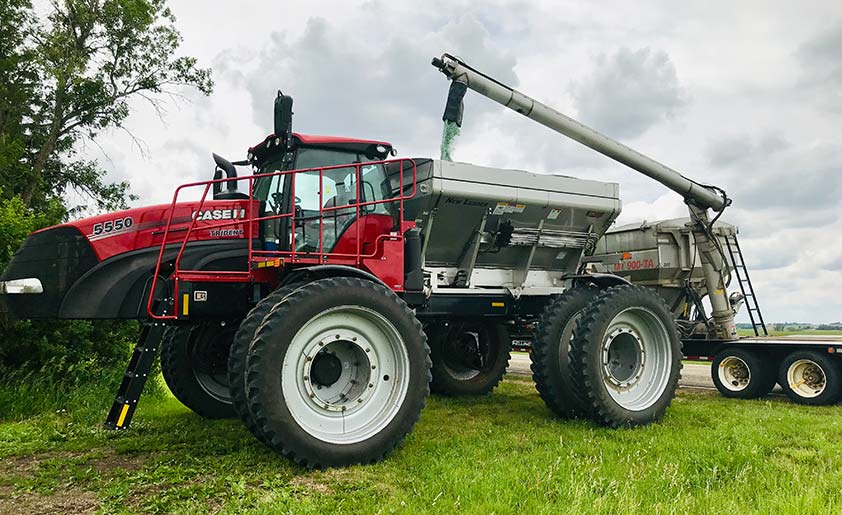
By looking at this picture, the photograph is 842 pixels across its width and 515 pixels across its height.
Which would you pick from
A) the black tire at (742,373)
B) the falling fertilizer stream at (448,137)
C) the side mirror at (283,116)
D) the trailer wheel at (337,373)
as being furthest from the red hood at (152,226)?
the black tire at (742,373)

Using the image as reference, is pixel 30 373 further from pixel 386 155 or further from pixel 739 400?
pixel 739 400

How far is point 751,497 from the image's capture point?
179 inches

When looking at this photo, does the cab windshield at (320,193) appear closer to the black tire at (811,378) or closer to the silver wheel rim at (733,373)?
the silver wheel rim at (733,373)

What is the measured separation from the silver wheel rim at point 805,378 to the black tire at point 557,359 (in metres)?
4.59

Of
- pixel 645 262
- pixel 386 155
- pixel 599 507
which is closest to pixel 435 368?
pixel 386 155

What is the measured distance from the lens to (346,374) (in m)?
5.88

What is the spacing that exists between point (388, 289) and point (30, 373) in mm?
5907

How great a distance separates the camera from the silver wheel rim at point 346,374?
544 cm

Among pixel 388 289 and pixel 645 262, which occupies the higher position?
pixel 645 262

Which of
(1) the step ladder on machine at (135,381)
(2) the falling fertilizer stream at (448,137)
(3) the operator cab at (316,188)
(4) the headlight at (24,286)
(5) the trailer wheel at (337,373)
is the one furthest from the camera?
(2) the falling fertilizer stream at (448,137)

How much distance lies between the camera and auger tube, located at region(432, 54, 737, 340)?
9.47 metres

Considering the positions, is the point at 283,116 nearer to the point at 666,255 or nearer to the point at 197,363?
the point at 197,363

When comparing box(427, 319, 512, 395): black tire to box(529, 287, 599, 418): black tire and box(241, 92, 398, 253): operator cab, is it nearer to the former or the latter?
box(529, 287, 599, 418): black tire

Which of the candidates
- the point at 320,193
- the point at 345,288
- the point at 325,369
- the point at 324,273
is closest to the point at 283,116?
the point at 320,193
